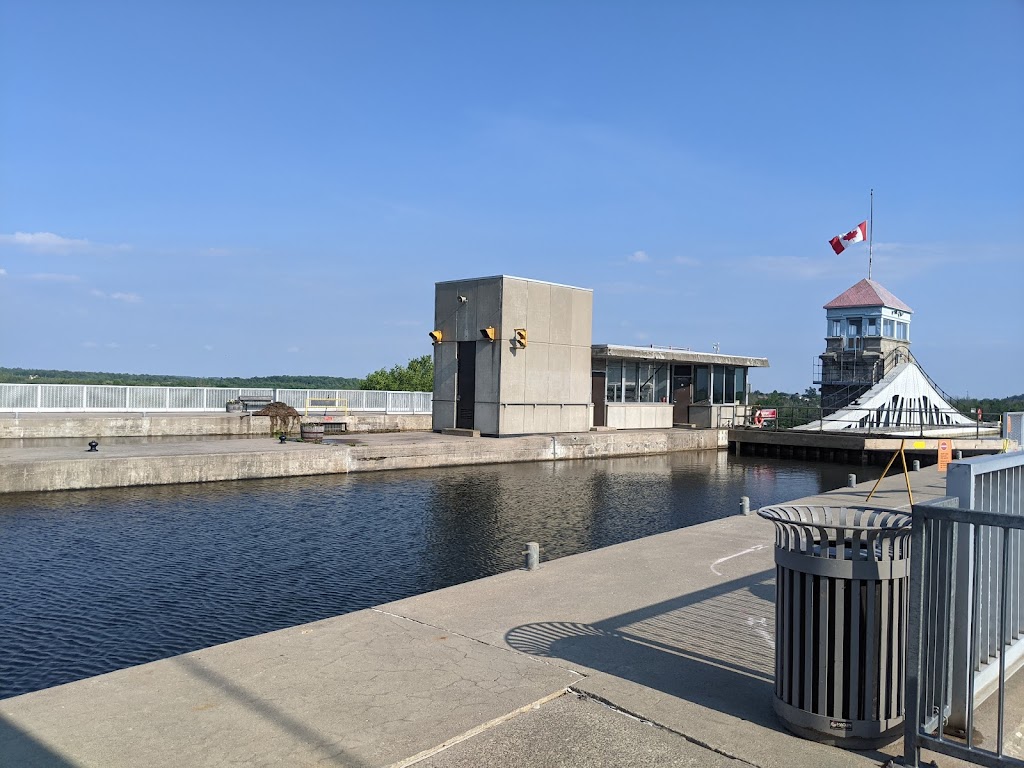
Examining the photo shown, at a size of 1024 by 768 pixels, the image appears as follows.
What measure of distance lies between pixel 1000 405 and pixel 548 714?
6499 cm

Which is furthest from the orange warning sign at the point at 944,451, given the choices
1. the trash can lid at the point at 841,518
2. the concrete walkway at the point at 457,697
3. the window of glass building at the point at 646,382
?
the window of glass building at the point at 646,382

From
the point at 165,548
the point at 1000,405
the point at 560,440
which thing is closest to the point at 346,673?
the point at 165,548

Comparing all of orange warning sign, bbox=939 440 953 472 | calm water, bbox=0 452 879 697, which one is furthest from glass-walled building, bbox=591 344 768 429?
orange warning sign, bbox=939 440 953 472

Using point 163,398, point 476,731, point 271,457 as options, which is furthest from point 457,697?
point 163,398

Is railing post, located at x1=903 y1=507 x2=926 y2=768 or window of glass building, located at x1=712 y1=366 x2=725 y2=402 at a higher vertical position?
window of glass building, located at x1=712 y1=366 x2=725 y2=402

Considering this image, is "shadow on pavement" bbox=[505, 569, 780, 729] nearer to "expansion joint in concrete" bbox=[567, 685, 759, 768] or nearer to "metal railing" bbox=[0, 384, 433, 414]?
"expansion joint in concrete" bbox=[567, 685, 759, 768]

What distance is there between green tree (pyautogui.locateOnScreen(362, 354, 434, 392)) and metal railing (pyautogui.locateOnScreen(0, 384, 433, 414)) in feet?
71.3

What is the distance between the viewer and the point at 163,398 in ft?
112

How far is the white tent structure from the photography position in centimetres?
3862

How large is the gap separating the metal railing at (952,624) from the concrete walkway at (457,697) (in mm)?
271

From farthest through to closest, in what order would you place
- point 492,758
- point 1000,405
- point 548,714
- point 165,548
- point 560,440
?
1. point 1000,405
2. point 560,440
3. point 165,548
4. point 548,714
5. point 492,758

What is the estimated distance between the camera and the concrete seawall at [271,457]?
58.7ft

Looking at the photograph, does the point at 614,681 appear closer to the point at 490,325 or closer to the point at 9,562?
the point at 9,562

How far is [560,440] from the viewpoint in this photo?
29344 mm
